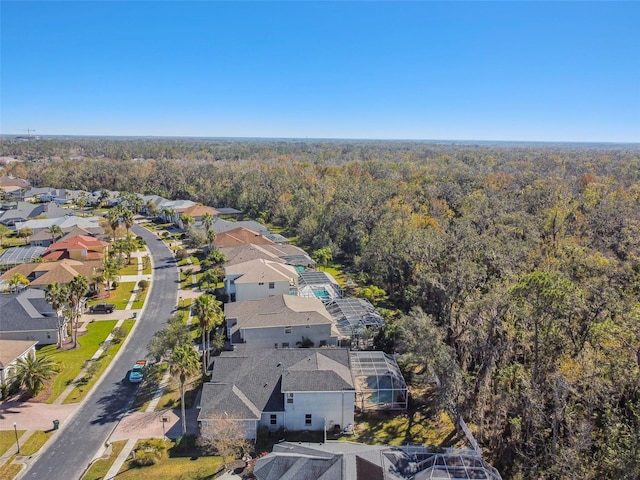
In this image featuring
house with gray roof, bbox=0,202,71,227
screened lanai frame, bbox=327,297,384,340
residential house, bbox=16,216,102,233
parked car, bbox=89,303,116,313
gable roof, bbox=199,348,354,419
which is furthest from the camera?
house with gray roof, bbox=0,202,71,227

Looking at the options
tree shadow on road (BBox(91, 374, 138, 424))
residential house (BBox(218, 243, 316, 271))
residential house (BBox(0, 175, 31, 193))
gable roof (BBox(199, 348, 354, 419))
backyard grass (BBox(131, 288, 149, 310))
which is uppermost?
residential house (BBox(0, 175, 31, 193))

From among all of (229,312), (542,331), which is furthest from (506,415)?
(229,312)

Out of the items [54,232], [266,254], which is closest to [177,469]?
[266,254]

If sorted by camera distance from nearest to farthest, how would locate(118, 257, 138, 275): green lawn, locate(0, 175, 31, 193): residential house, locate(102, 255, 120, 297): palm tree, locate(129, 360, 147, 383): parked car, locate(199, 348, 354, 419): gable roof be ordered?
locate(199, 348, 354, 419): gable roof → locate(129, 360, 147, 383): parked car → locate(102, 255, 120, 297): palm tree → locate(118, 257, 138, 275): green lawn → locate(0, 175, 31, 193): residential house

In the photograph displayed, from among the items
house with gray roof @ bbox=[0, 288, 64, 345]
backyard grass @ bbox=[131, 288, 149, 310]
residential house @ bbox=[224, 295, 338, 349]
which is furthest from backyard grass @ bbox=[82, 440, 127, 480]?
backyard grass @ bbox=[131, 288, 149, 310]

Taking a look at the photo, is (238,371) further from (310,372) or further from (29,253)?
(29,253)

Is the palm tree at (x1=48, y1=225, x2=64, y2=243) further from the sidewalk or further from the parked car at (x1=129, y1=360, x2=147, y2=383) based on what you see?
the parked car at (x1=129, y1=360, x2=147, y2=383)

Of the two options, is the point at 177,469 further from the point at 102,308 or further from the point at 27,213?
the point at 27,213
